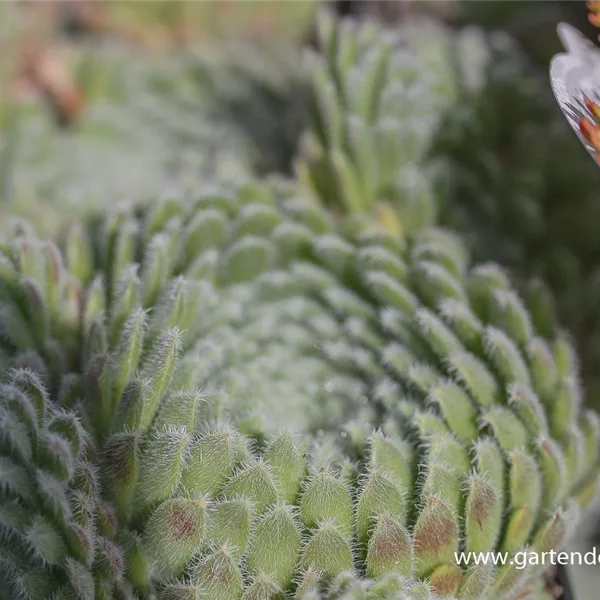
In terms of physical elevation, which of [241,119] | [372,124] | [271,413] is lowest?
[271,413]

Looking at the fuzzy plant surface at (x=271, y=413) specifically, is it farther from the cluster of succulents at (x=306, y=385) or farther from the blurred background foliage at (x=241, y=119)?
the blurred background foliage at (x=241, y=119)

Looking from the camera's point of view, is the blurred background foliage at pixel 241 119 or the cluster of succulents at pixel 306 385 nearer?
the cluster of succulents at pixel 306 385

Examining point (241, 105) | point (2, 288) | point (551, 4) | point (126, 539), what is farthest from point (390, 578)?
point (551, 4)

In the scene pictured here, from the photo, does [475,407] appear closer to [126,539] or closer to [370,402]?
[370,402]

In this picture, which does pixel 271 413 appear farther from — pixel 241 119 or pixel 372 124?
pixel 241 119

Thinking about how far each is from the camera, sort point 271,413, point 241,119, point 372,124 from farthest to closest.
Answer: point 241,119, point 372,124, point 271,413

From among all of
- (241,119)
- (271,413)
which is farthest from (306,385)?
(241,119)

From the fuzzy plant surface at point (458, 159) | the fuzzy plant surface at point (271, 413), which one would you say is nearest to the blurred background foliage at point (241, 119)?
the fuzzy plant surface at point (458, 159)
